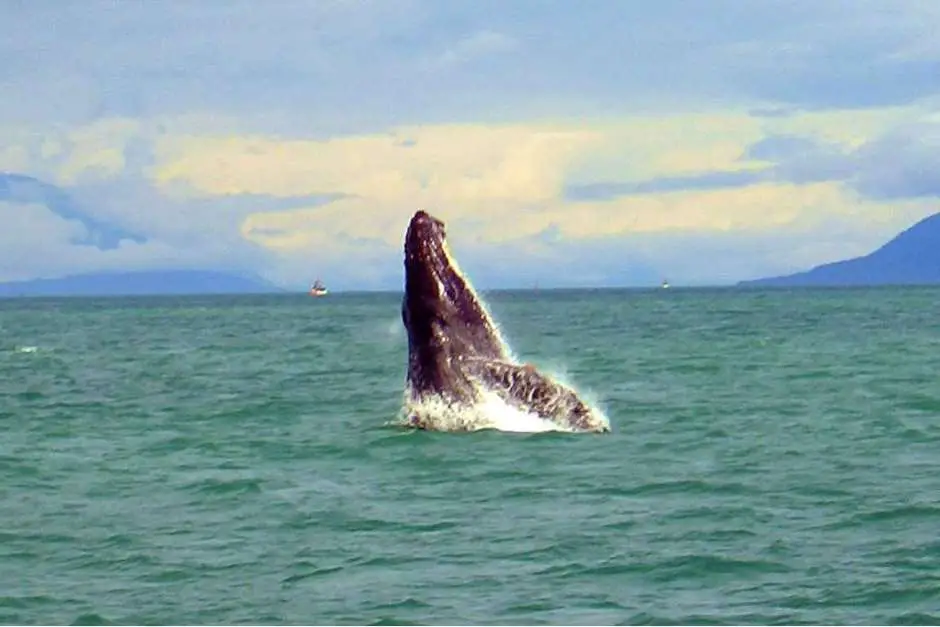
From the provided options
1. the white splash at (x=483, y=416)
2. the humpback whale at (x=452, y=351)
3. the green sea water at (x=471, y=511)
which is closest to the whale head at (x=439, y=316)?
the humpback whale at (x=452, y=351)

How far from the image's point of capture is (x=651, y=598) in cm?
1234

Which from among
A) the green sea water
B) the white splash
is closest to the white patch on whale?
the white splash

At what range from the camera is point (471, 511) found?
16.2m

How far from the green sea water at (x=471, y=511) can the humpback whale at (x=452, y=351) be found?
1.50 feet

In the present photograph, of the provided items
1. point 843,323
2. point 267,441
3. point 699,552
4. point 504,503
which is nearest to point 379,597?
point 699,552

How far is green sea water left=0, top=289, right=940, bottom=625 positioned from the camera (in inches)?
487

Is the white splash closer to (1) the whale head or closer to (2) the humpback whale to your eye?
(2) the humpback whale

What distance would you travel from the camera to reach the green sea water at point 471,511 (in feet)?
40.5

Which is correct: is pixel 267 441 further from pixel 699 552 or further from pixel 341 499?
pixel 699 552

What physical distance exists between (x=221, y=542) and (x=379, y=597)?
278cm

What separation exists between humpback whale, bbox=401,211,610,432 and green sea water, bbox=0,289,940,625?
46 centimetres

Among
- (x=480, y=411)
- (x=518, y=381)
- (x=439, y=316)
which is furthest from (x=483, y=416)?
(x=439, y=316)

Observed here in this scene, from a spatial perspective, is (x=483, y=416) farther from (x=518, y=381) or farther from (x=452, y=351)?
(x=452, y=351)

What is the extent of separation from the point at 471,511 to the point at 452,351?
4642 mm
